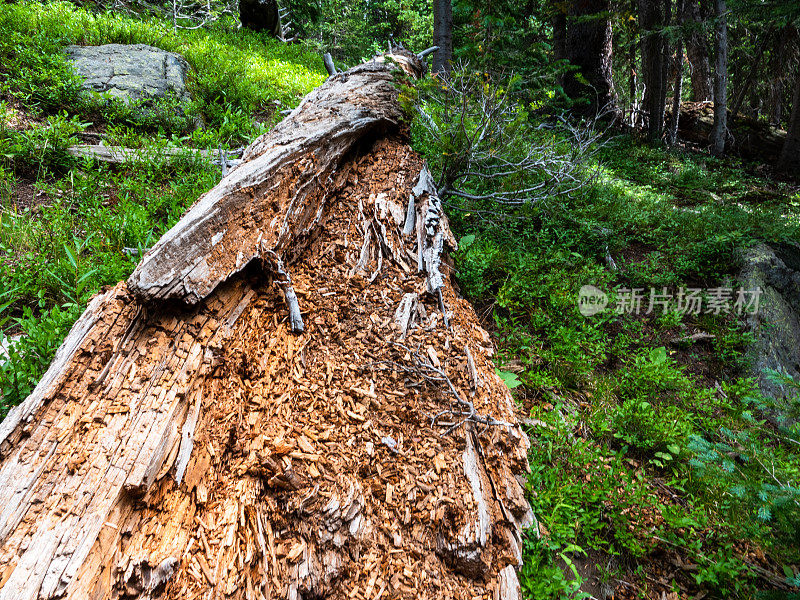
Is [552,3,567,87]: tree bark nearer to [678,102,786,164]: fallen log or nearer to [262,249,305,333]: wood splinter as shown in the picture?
[678,102,786,164]: fallen log

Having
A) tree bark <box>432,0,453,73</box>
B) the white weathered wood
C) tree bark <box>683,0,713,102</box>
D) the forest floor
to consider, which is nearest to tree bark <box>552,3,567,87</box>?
tree bark <box>432,0,453,73</box>

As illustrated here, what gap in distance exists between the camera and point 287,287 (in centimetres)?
277

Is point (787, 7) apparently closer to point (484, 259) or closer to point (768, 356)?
point (768, 356)

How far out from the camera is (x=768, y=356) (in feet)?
13.0

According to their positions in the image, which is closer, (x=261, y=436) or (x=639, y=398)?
(x=261, y=436)

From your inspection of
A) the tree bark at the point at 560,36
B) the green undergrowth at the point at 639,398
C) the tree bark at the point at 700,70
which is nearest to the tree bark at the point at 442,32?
the green undergrowth at the point at 639,398

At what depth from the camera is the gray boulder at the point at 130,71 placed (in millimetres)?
5797

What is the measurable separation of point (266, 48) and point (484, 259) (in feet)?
31.8

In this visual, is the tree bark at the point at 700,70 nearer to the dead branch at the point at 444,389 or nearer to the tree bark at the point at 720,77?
the tree bark at the point at 720,77

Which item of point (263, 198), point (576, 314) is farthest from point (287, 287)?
point (576, 314)

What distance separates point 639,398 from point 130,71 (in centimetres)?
835

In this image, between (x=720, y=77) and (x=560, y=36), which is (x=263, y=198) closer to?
(x=560, y=36)

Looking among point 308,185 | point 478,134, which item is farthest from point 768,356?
point 308,185

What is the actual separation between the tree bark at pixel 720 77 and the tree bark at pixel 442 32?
5.55 meters
